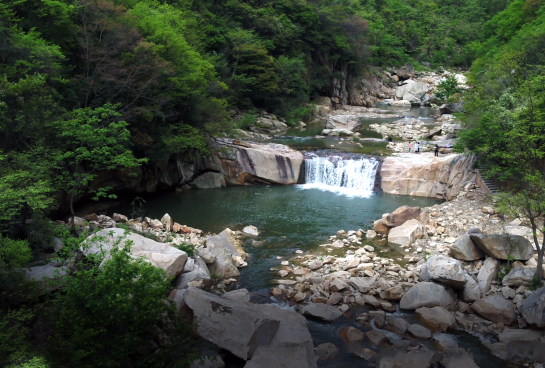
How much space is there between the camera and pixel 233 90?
1375 inches

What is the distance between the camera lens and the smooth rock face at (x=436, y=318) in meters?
11.0

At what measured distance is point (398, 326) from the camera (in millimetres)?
11008

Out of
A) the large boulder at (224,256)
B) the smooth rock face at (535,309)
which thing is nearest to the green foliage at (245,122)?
the large boulder at (224,256)

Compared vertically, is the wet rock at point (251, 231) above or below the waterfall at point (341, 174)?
below

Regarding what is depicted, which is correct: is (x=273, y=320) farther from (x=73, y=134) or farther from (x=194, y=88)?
(x=194, y=88)

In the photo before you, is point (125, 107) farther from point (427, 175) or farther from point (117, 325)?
point (427, 175)

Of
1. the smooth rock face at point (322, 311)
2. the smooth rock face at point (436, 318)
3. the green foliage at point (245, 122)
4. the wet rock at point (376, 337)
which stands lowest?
the smooth rock face at point (322, 311)

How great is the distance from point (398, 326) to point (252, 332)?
14.4ft

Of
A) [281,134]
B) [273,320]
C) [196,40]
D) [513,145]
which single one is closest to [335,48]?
[281,134]

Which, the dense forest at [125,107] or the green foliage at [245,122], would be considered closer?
the dense forest at [125,107]

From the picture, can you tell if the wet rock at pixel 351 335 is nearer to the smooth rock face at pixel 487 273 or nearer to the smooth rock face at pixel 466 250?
the smooth rock face at pixel 487 273

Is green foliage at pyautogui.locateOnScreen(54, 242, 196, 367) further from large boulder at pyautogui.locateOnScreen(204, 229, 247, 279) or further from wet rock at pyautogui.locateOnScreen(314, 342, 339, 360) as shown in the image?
large boulder at pyautogui.locateOnScreen(204, 229, 247, 279)

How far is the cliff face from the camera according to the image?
2245cm

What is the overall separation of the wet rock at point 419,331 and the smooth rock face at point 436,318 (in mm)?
341
